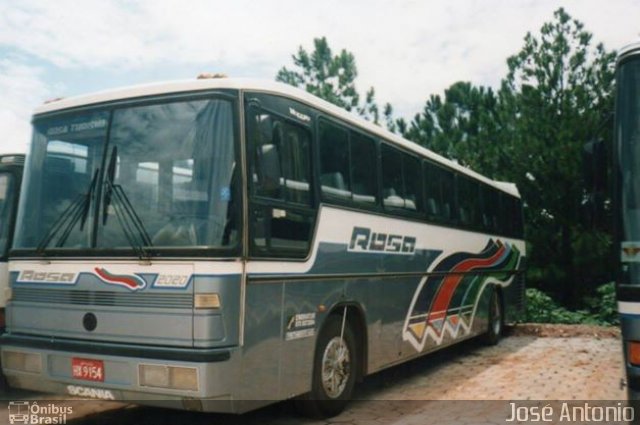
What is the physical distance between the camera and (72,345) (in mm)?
5621

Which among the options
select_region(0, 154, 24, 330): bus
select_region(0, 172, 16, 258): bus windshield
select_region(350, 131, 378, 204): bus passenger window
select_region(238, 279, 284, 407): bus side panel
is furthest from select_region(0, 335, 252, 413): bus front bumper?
select_region(350, 131, 378, 204): bus passenger window

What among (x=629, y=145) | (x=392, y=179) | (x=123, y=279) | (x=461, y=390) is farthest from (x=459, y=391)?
(x=123, y=279)


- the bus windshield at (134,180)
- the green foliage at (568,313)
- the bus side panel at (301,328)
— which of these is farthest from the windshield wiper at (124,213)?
the green foliage at (568,313)

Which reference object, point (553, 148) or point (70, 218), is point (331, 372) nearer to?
point (70, 218)


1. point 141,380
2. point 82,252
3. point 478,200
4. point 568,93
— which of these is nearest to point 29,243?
point 82,252

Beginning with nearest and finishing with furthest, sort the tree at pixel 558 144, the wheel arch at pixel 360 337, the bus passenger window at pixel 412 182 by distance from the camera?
the wheel arch at pixel 360 337 → the bus passenger window at pixel 412 182 → the tree at pixel 558 144

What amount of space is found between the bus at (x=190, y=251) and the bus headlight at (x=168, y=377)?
11 millimetres

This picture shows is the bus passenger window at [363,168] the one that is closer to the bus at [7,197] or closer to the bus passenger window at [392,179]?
the bus passenger window at [392,179]

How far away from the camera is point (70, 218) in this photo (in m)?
5.89

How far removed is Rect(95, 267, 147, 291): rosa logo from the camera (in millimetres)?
5438

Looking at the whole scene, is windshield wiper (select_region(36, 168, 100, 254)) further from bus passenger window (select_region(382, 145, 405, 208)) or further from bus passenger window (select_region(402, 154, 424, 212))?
bus passenger window (select_region(402, 154, 424, 212))

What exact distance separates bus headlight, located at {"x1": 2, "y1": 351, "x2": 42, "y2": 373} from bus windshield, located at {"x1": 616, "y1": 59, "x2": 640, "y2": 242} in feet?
16.1

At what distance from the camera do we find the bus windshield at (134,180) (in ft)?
17.6

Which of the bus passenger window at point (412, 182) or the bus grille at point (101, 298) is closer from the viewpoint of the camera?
the bus grille at point (101, 298)
